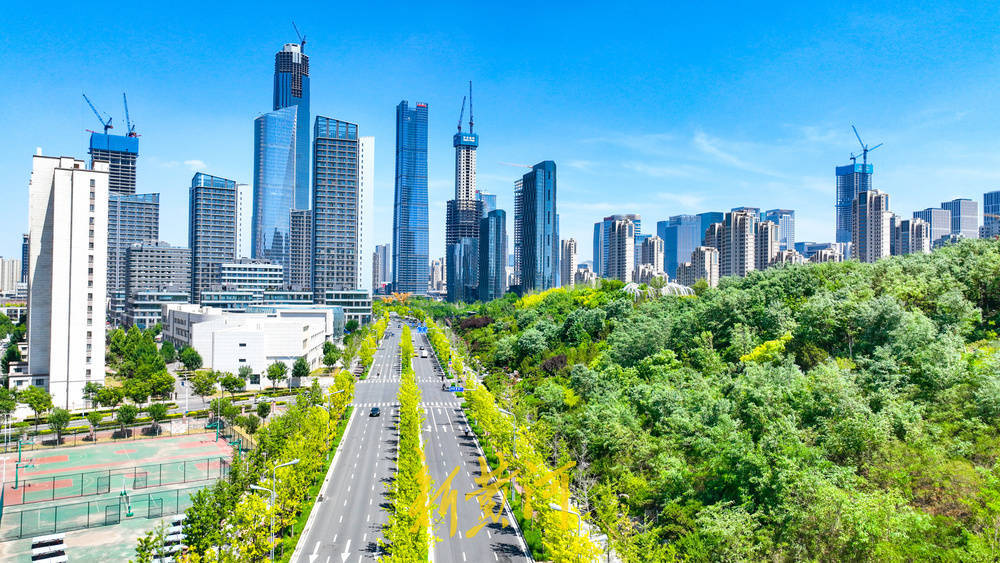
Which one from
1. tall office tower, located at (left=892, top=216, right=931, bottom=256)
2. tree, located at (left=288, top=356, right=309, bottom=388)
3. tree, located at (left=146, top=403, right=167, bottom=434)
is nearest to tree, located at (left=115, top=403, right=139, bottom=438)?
tree, located at (left=146, top=403, right=167, bottom=434)

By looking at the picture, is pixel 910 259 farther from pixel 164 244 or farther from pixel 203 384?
pixel 164 244

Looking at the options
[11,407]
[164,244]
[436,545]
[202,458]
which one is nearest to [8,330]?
[164,244]

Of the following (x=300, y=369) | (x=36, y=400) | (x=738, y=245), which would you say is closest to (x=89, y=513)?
(x=36, y=400)

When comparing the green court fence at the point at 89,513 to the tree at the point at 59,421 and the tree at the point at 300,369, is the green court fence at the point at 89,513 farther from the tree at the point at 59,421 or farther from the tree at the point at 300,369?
the tree at the point at 300,369

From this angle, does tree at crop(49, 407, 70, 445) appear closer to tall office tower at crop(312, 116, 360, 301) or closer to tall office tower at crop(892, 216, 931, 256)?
tall office tower at crop(312, 116, 360, 301)

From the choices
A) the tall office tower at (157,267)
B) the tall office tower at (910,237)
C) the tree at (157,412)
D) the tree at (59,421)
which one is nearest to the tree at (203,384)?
the tree at (157,412)

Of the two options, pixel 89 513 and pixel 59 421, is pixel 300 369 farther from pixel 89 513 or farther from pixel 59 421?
pixel 89 513
